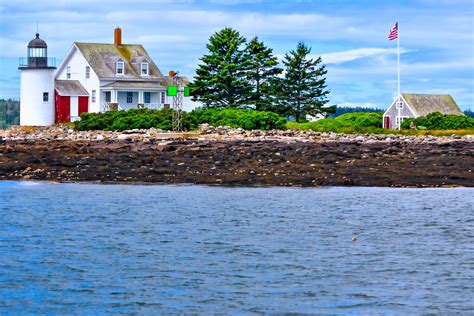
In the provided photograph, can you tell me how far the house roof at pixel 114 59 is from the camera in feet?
243

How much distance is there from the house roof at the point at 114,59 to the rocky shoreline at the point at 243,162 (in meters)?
25.1

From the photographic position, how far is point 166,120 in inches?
2349

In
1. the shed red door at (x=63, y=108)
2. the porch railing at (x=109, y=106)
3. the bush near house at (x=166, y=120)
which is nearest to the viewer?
the bush near house at (x=166, y=120)

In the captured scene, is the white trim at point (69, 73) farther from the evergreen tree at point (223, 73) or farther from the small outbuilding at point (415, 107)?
the small outbuilding at point (415, 107)

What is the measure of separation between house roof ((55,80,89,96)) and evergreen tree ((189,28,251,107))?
8534 millimetres

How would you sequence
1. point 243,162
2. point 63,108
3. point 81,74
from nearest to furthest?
point 243,162
point 63,108
point 81,74

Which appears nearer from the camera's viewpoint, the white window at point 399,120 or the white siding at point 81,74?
the white window at point 399,120

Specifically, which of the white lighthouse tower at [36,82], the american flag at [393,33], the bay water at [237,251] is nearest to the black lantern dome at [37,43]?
the white lighthouse tower at [36,82]

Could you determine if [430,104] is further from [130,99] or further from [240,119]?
[130,99]

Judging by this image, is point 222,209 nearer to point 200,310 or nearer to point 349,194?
Result: point 349,194

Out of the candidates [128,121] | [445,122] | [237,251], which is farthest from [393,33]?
[237,251]

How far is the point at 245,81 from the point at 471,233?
51.6 m

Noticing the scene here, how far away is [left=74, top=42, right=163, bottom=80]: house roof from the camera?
7412 centimetres

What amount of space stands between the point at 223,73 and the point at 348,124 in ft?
35.0
